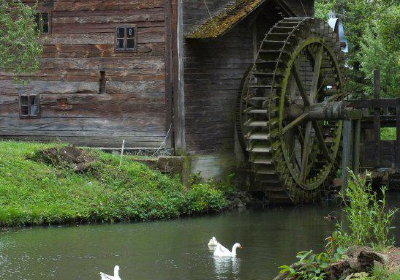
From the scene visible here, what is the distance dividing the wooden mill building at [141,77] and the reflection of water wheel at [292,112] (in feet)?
2.77

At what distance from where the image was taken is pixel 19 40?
22.3 meters

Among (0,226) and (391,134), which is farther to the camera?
(391,134)

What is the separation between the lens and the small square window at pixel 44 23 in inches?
947

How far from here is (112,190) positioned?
20484mm

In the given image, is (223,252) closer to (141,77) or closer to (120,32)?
(141,77)

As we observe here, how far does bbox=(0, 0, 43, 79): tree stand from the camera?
22000mm

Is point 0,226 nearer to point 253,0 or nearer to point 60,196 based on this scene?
point 60,196

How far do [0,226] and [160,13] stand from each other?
6.60 meters

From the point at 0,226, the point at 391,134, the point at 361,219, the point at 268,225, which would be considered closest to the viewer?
the point at 361,219

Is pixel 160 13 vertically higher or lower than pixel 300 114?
higher

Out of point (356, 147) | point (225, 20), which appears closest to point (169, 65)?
point (225, 20)

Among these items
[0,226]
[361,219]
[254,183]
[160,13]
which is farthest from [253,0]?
[361,219]

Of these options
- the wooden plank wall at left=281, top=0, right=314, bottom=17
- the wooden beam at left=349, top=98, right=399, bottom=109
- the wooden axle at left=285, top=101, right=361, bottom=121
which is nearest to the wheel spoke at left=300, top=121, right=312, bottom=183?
the wooden axle at left=285, top=101, right=361, bottom=121

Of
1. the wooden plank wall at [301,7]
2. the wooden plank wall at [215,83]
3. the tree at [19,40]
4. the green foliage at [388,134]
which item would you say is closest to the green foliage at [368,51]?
the green foliage at [388,134]
